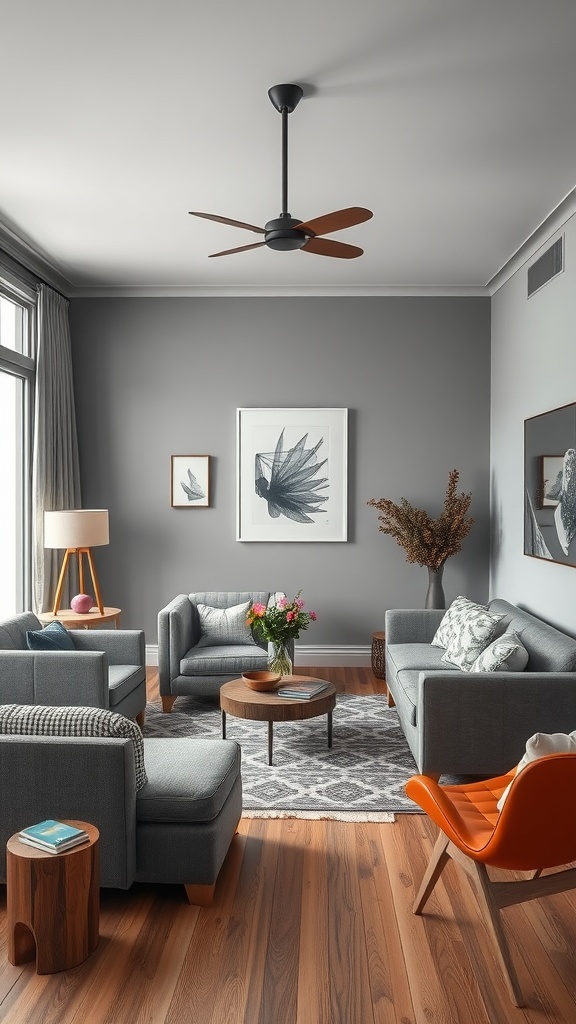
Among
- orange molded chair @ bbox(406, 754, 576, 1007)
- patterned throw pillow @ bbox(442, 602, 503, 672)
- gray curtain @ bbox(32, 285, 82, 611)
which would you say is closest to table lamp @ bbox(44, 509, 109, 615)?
gray curtain @ bbox(32, 285, 82, 611)

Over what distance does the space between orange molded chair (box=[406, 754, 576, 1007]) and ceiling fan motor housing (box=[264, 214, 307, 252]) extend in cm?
228

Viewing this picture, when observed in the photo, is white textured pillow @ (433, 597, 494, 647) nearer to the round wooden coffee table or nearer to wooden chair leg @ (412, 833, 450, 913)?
the round wooden coffee table

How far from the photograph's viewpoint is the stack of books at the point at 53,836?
7.88ft

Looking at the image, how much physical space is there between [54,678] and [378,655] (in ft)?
9.15

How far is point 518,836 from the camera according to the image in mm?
2338

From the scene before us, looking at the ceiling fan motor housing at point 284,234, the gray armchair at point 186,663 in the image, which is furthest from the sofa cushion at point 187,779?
the ceiling fan motor housing at point 284,234

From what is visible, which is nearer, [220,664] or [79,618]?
[220,664]

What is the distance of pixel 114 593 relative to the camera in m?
6.59

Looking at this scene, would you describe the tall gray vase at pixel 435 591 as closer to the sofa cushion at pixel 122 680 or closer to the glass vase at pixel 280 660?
the glass vase at pixel 280 660

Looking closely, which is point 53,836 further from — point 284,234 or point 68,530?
point 68,530

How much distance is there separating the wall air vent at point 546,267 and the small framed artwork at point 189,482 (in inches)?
112

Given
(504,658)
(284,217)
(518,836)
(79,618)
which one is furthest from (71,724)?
(79,618)

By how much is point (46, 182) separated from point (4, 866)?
3.42 m

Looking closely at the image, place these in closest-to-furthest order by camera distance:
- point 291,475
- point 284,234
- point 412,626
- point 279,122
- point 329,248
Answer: point 284,234
point 279,122
point 329,248
point 412,626
point 291,475
